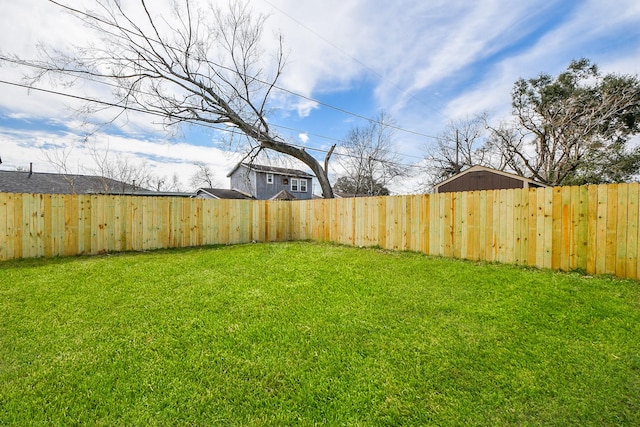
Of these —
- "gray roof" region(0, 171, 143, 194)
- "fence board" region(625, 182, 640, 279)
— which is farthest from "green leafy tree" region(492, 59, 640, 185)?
"gray roof" region(0, 171, 143, 194)

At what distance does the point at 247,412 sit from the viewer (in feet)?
5.13

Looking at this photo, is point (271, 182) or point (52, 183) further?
point (271, 182)

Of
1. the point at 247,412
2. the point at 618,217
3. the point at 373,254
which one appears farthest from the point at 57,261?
the point at 618,217

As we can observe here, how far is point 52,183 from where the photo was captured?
49.4 ft

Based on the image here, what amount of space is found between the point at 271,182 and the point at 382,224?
53.4ft

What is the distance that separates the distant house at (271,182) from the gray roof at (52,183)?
7727 mm

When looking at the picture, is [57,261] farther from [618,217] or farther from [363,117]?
[363,117]

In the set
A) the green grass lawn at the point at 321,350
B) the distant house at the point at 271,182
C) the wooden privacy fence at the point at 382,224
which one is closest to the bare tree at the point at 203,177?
the distant house at the point at 271,182

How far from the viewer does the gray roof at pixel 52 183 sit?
44.8ft

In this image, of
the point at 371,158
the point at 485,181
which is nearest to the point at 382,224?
the point at 485,181

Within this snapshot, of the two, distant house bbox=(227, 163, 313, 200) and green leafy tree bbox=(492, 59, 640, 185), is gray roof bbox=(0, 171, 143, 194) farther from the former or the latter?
green leafy tree bbox=(492, 59, 640, 185)

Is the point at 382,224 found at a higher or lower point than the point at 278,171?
lower

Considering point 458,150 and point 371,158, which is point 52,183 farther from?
point 458,150

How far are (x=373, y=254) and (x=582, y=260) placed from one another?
3.03 metres
